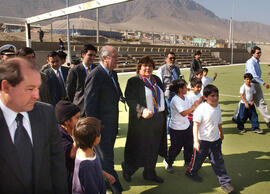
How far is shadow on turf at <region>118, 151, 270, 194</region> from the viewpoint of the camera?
346 cm

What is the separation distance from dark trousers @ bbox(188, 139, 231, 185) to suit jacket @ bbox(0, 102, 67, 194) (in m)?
2.23

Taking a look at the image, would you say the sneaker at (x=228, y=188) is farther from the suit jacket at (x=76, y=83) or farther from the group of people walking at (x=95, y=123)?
the suit jacket at (x=76, y=83)

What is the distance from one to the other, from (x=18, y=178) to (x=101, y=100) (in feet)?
6.00

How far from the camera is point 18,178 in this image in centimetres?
148

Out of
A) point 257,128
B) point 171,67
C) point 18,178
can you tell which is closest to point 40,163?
point 18,178

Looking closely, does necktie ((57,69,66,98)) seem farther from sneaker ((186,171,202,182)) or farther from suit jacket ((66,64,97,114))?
sneaker ((186,171,202,182))

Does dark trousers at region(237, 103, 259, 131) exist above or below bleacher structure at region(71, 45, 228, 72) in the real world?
below

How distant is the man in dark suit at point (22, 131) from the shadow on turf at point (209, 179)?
2.06m

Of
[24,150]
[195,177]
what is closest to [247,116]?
[195,177]

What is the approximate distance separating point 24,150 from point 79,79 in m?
2.72

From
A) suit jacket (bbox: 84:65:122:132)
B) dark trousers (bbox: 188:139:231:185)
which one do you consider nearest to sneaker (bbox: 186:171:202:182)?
dark trousers (bbox: 188:139:231:185)

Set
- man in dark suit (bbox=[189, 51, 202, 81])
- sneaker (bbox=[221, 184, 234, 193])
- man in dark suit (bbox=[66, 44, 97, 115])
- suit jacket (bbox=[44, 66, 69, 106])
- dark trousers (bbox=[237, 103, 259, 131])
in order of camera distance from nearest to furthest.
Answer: sneaker (bbox=[221, 184, 234, 193]), man in dark suit (bbox=[66, 44, 97, 115]), suit jacket (bbox=[44, 66, 69, 106]), dark trousers (bbox=[237, 103, 259, 131]), man in dark suit (bbox=[189, 51, 202, 81])

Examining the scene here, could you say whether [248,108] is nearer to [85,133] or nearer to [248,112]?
[248,112]

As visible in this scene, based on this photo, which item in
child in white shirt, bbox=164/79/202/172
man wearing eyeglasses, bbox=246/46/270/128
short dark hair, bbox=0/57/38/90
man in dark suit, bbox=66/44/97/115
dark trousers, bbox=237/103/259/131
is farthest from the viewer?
man wearing eyeglasses, bbox=246/46/270/128
